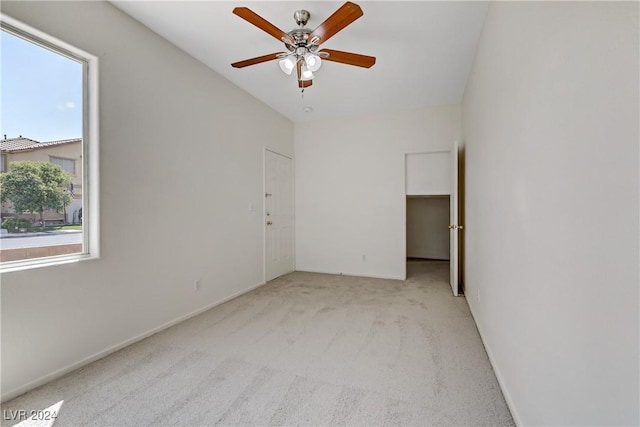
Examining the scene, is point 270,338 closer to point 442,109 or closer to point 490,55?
point 490,55

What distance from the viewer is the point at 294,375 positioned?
1912 mm

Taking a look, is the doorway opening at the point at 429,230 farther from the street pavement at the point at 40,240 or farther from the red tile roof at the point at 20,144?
the red tile roof at the point at 20,144

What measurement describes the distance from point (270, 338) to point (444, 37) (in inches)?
122

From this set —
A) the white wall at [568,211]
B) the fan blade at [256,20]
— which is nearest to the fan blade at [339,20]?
the fan blade at [256,20]

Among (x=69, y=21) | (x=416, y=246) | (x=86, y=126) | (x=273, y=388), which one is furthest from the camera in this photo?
(x=416, y=246)

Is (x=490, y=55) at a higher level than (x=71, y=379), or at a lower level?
higher

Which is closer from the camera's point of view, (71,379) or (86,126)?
(71,379)

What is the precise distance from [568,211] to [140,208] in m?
2.82

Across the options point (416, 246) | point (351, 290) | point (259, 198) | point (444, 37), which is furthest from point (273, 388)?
point (416, 246)

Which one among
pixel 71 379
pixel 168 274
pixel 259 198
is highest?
pixel 259 198

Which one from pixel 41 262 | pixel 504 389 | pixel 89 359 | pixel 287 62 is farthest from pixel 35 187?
pixel 504 389

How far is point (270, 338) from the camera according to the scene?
2455 millimetres

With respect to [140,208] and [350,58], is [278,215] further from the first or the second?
[350,58]

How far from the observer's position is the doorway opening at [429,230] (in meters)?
6.30
